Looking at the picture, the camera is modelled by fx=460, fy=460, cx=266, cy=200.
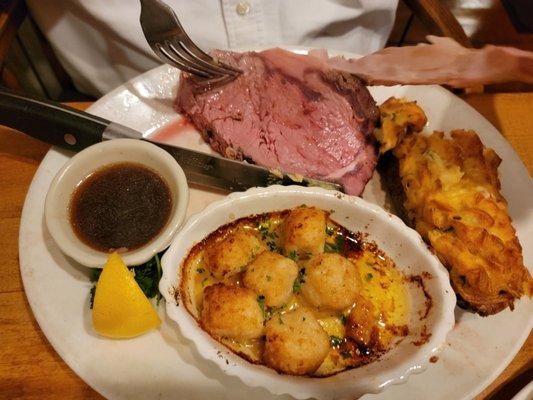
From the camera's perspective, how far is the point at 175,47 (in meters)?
1.76

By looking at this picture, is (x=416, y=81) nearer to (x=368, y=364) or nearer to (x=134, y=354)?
(x=368, y=364)

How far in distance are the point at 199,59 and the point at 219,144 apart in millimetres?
336

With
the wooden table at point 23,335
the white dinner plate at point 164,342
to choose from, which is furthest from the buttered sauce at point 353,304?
the wooden table at point 23,335

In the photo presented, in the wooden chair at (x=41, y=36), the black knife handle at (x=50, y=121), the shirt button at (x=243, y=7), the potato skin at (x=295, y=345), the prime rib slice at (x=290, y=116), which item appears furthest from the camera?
the shirt button at (x=243, y=7)

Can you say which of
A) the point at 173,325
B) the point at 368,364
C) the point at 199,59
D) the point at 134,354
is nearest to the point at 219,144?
the point at 199,59

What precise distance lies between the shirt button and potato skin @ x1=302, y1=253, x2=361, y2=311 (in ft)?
3.93

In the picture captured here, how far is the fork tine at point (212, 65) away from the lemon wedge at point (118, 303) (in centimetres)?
84

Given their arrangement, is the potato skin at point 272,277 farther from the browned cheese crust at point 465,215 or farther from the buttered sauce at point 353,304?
the browned cheese crust at point 465,215

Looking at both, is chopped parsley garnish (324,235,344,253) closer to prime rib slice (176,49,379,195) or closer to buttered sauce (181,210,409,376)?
buttered sauce (181,210,409,376)

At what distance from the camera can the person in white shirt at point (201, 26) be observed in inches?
80.2

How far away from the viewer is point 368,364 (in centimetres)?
135

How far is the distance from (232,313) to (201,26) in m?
1.38

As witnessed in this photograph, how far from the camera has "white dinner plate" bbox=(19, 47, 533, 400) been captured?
1364 mm

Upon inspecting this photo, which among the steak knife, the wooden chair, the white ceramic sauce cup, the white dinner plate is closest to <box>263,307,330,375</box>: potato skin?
the white dinner plate
